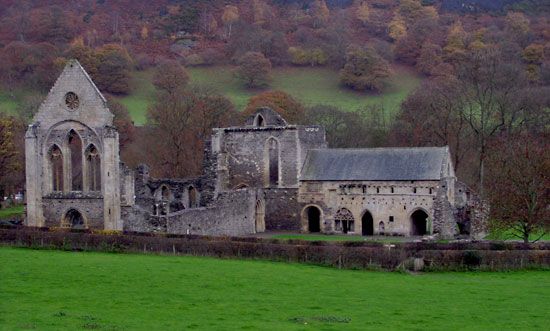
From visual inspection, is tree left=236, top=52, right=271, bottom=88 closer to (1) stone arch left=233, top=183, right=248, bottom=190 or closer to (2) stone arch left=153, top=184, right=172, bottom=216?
(1) stone arch left=233, top=183, right=248, bottom=190

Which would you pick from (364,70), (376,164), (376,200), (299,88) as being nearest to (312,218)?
(376,200)

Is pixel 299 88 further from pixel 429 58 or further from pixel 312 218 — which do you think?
pixel 312 218

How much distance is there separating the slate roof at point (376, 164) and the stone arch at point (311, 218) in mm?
2001

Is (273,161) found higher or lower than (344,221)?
higher

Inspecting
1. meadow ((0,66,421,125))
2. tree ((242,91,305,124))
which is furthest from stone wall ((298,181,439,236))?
meadow ((0,66,421,125))

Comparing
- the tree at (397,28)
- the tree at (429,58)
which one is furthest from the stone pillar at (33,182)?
the tree at (397,28)

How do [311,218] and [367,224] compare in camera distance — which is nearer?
[367,224]

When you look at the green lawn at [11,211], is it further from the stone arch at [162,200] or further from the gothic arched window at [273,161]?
the gothic arched window at [273,161]

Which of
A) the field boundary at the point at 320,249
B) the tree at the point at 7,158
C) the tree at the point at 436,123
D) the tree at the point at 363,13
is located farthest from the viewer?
the tree at the point at 363,13

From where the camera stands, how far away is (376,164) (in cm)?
5278

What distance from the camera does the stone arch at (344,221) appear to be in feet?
175

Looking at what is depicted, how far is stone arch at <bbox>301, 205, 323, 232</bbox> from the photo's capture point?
Result: 2152 inches

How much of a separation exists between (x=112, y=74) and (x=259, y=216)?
5389 cm

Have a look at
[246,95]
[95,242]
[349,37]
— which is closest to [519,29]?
[349,37]
